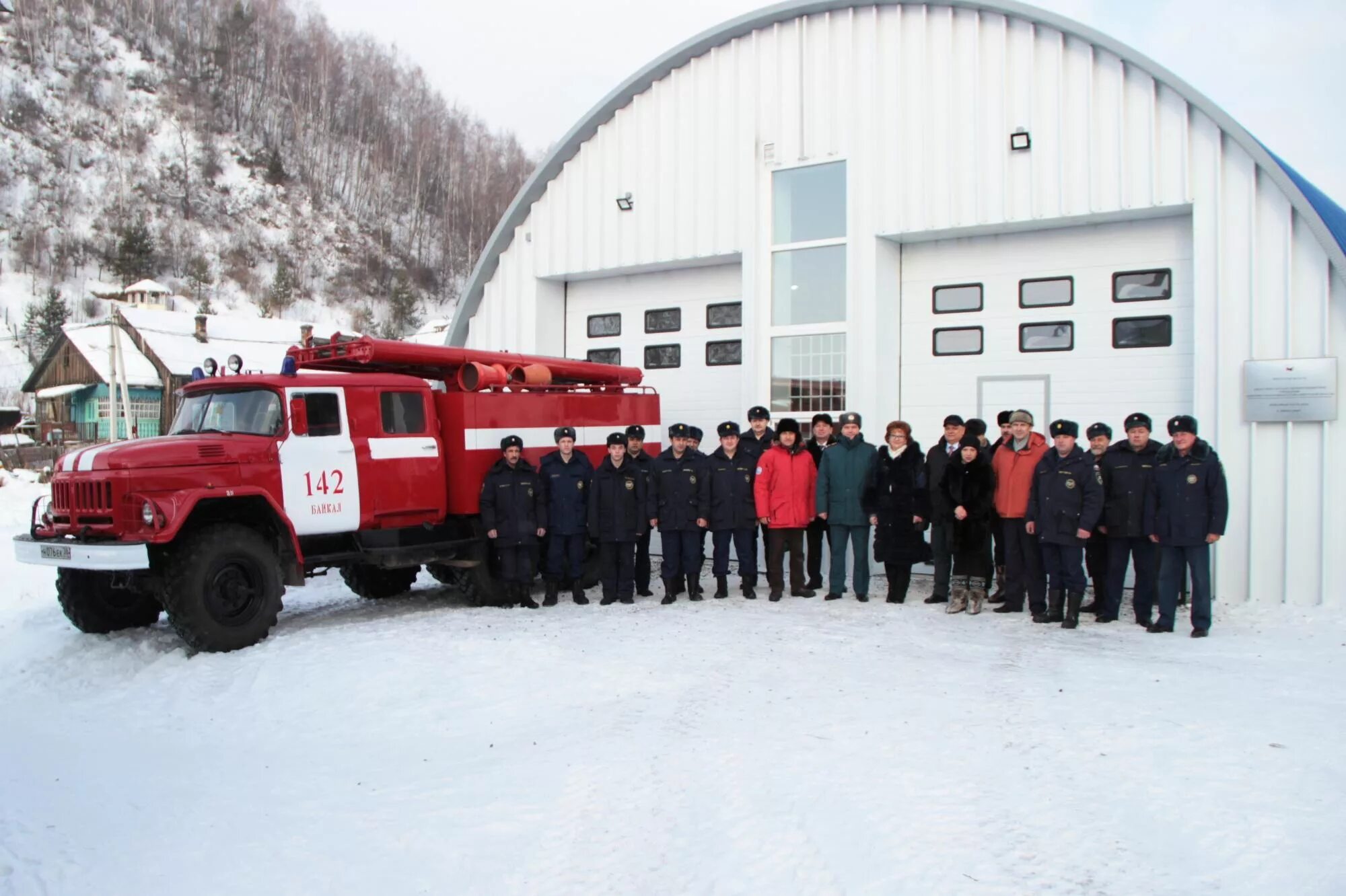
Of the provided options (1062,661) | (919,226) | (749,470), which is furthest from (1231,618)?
(919,226)

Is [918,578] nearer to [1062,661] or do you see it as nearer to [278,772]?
[1062,661]

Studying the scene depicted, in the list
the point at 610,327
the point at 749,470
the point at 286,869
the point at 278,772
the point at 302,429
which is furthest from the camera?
the point at 610,327

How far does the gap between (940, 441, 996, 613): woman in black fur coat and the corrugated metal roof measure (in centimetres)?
379

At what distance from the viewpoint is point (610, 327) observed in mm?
13828

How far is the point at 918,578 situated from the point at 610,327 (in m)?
5.57

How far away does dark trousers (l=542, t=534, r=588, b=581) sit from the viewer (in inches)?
374

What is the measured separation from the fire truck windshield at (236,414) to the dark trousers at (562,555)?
276 cm

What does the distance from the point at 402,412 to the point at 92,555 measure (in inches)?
108

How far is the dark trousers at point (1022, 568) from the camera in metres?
8.38

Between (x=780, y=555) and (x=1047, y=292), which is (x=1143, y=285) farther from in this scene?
(x=780, y=555)

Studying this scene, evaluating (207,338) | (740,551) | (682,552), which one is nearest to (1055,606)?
(740,551)

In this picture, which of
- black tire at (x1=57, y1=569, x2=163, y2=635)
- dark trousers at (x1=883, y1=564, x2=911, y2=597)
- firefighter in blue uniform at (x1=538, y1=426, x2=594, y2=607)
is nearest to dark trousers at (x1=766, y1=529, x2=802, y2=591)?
dark trousers at (x1=883, y1=564, x2=911, y2=597)

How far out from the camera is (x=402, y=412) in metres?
8.92

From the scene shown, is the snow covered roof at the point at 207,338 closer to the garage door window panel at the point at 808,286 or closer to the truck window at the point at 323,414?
the garage door window panel at the point at 808,286
